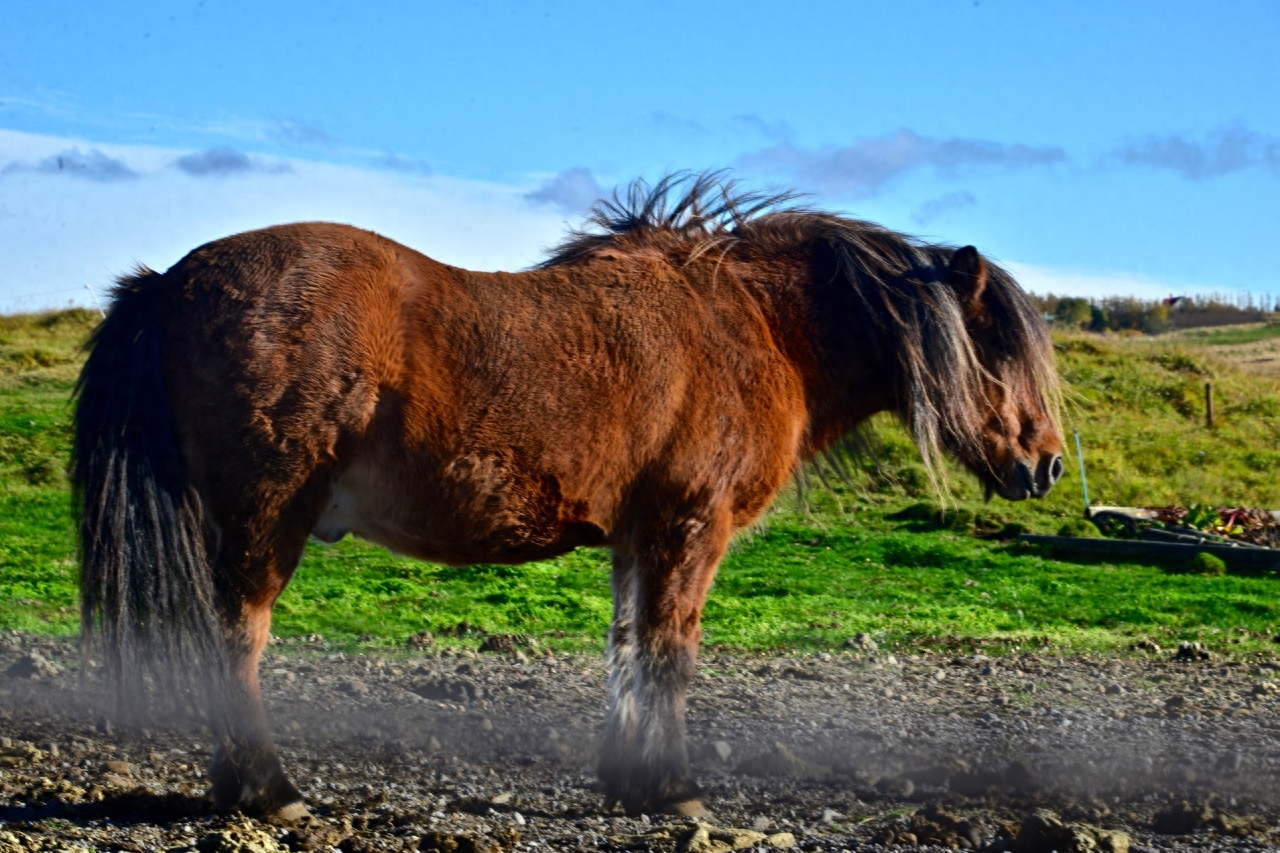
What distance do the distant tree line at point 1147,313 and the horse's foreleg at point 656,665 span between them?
136ft

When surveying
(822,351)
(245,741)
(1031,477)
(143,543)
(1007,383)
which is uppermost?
(822,351)

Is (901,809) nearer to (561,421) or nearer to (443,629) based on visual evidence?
(561,421)

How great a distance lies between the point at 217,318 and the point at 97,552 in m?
1.00

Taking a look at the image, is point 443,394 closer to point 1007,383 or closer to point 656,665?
point 656,665

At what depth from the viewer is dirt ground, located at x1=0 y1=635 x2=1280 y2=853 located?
479 centimetres

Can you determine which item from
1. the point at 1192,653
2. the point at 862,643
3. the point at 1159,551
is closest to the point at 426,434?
the point at 862,643

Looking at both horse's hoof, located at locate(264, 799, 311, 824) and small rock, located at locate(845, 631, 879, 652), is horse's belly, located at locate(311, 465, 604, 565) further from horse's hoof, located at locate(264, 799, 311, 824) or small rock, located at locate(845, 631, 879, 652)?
small rock, located at locate(845, 631, 879, 652)

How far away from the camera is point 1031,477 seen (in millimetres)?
6258

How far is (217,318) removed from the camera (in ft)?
15.6

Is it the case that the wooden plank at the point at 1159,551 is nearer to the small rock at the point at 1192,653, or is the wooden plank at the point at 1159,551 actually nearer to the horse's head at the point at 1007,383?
the small rock at the point at 1192,653

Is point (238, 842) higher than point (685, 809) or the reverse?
higher

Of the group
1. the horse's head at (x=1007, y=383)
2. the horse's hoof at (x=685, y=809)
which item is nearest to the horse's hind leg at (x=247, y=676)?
the horse's hoof at (x=685, y=809)

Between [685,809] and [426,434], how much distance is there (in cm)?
188

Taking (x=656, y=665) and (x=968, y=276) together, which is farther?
(x=968, y=276)
